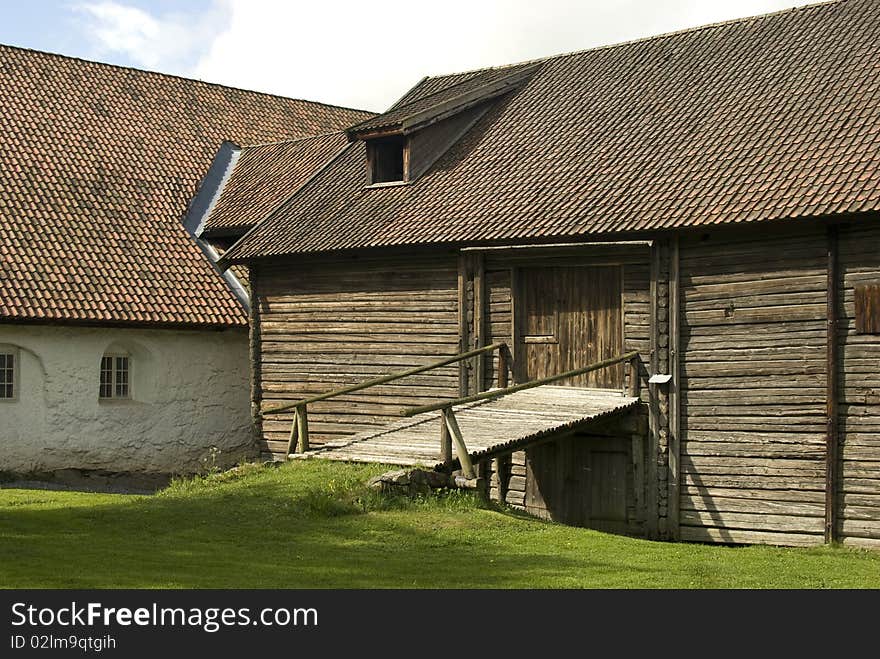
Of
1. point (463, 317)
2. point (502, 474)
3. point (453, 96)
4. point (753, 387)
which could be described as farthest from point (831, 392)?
point (453, 96)

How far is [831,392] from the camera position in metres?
18.3

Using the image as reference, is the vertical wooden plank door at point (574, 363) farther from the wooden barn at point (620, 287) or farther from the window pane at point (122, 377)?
the window pane at point (122, 377)

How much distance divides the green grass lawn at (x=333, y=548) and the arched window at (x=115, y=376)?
643 cm

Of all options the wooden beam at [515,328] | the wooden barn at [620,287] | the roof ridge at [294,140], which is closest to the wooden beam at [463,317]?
the wooden barn at [620,287]

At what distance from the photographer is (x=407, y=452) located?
18516 mm

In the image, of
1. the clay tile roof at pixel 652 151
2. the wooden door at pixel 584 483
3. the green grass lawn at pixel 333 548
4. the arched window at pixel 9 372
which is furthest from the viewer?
the arched window at pixel 9 372

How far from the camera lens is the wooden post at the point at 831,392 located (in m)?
18.3

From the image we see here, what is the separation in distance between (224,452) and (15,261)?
544 cm

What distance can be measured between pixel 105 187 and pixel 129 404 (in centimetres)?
484

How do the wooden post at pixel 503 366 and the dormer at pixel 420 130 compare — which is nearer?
the wooden post at pixel 503 366

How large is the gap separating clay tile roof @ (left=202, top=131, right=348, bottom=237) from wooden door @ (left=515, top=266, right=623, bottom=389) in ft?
23.3

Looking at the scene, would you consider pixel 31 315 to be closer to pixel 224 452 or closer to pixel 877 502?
pixel 224 452

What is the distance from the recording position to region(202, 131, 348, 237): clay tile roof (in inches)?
1097

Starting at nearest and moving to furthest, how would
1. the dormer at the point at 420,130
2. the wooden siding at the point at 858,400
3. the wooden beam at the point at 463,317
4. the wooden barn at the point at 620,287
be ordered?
the wooden siding at the point at 858,400
the wooden barn at the point at 620,287
the wooden beam at the point at 463,317
the dormer at the point at 420,130
